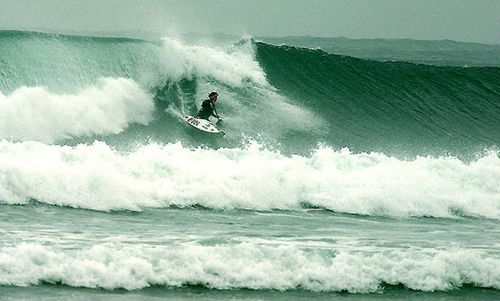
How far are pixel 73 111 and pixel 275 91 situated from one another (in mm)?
6412

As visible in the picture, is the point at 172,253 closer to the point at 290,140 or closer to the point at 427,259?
the point at 427,259

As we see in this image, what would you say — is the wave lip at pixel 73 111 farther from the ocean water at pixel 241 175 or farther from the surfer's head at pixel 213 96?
the surfer's head at pixel 213 96

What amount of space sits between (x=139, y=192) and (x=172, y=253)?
4.55 metres

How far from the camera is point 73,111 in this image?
2164cm

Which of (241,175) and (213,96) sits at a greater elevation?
(213,96)

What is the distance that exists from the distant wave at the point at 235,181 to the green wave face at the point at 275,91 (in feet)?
9.50

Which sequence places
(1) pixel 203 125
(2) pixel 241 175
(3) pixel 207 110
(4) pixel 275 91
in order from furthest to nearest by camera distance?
(4) pixel 275 91, (3) pixel 207 110, (1) pixel 203 125, (2) pixel 241 175

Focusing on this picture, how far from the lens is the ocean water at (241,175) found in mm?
11781

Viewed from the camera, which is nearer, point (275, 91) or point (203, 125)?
point (203, 125)

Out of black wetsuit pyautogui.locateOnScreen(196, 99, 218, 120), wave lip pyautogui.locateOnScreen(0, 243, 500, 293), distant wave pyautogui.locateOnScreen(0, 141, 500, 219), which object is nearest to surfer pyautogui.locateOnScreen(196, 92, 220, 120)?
black wetsuit pyautogui.locateOnScreen(196, 99, 218, 120)

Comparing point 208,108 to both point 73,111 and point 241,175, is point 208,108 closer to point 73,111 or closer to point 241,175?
point 73,111

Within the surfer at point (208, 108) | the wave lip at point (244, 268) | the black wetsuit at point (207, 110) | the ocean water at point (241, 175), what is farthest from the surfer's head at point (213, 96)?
the wave lip at point (244, 268)

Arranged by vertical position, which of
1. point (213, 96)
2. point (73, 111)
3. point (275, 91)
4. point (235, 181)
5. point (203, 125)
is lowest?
point (235, 181)

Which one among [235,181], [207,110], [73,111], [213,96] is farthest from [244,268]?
[213,96]
